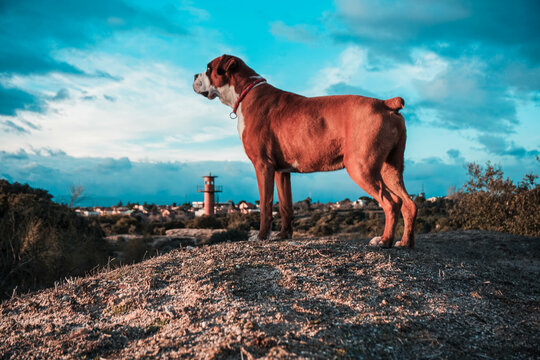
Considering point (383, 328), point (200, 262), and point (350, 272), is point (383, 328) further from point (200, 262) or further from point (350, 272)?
point (200, 262)

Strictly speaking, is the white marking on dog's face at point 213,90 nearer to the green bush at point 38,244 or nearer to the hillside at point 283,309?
the hillside at point 283,309

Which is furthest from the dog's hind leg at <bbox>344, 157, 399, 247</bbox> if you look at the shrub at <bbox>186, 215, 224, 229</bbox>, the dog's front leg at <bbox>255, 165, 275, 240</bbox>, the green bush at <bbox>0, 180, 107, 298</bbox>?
the shrub at <bbox>186, 215, 224, 229</bbox>

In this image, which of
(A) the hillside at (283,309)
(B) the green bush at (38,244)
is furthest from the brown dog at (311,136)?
(B) the green bush at (38,244)

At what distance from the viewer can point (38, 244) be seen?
46.3ft

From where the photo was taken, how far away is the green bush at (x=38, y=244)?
1354 centimetres

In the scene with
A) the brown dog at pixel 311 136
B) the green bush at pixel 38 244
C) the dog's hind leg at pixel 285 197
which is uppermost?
the brown dog at pixel 311 136

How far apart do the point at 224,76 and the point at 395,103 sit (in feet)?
11.1

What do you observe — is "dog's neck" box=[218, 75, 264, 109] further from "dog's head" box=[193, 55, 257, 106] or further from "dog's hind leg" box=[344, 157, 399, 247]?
"dog's hind leg" box=[344, 157, 399, 247]

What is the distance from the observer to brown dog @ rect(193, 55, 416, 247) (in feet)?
21.7

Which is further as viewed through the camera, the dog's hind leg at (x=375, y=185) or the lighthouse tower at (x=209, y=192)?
the lighthouse tower at (x=209, y=192)

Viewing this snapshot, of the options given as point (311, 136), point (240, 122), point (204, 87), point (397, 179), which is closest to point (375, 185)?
point (397, 179)

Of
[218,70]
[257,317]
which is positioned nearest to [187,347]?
[257,317]

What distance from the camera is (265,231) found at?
7895 mm

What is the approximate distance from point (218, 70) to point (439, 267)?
5.30 meters
